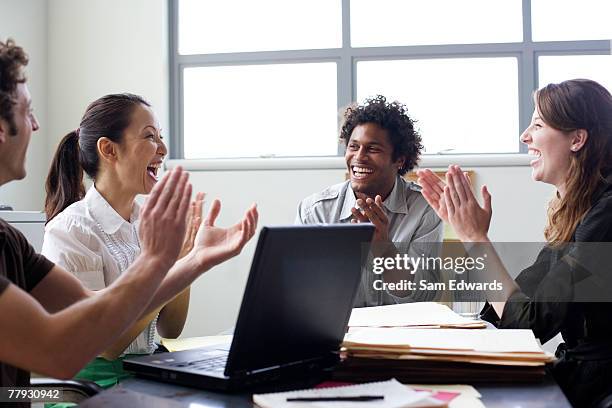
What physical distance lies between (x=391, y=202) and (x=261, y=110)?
1.75 metres

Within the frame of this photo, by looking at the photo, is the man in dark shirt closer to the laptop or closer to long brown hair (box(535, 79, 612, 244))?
the laptop

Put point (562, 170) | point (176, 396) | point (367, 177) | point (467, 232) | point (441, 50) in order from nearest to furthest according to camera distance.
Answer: point (176, 396) → point (467, 232) → point (562, 170) → point (367, 177) → point (441, 50)

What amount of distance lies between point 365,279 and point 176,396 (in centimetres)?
131

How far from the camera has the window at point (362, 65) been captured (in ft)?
12.7

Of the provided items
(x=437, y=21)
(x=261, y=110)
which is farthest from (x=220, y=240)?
(x=437, y=21)

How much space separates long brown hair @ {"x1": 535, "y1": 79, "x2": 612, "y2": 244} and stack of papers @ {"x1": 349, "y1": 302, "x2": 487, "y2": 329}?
0.45 metres

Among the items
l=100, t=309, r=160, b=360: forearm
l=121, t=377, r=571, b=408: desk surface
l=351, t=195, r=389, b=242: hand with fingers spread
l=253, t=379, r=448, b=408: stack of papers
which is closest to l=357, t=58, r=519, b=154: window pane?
l=351, t=195, r=389, b=242: hand with fingers spread

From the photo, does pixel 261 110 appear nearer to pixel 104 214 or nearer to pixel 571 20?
pixel 571 20

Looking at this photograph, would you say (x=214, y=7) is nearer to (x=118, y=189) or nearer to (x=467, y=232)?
(x=118, y=189)

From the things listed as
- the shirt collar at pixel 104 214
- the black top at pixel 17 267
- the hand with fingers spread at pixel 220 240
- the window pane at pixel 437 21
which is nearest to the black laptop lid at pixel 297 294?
the hand with fingers spread at pixel 220 240

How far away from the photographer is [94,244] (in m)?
1.85

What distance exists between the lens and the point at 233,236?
133 centimetres

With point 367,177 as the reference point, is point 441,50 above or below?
above

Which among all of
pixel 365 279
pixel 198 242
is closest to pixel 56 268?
pixel 198 242
